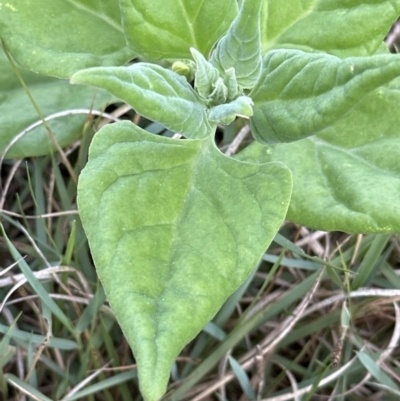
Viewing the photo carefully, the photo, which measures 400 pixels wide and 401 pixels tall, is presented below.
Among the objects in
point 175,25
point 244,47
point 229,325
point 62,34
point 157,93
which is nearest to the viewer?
point 157,93

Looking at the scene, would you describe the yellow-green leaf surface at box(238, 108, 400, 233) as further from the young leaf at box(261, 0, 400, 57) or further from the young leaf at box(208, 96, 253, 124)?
the young leaf at box(208, 96, 253, 124)

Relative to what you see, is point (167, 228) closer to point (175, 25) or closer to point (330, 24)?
point (175, 25)

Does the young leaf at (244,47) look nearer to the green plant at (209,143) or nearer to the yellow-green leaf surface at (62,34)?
the green plant at (209,143)

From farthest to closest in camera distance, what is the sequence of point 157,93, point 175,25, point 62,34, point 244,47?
1. point 62,34
2. point 175,25
3. point 244,47
4. point 157,93

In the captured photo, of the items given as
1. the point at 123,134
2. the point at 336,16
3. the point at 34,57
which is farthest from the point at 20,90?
the point at 336,16

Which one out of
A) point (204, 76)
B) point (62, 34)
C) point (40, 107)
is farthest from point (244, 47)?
point (40, 107)

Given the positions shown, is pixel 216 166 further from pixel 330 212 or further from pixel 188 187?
pixel 330 212

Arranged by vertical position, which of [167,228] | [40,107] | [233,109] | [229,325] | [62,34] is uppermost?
[233,109]

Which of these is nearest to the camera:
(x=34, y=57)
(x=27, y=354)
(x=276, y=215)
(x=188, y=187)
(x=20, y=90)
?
(x=276, y=215)

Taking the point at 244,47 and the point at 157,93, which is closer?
the point at 157,93
